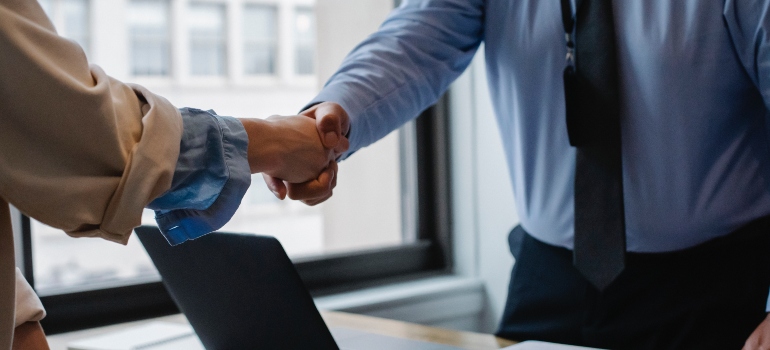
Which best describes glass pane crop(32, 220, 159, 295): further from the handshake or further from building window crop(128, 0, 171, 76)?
the handshake

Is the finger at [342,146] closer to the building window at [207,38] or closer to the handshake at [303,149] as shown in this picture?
the handshake at [303,149]

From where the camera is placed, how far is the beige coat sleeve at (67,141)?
597mm

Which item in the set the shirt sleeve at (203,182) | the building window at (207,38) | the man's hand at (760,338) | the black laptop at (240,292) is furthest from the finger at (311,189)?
the building window at (207,38)

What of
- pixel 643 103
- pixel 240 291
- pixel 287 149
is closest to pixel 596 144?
pixel 643 103

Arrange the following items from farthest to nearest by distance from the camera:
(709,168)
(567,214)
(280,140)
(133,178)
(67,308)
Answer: (67,308) < (567,214) < (709,168) < (280,140) < (133,178)

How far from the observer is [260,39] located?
7.58 feet

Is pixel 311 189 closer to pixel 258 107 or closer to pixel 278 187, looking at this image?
pixel 278 187

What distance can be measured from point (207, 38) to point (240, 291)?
1438 millimetres

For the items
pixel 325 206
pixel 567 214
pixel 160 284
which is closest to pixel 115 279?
pixel 160 284

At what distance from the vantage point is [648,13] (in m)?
1.13

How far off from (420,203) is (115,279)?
1.06m

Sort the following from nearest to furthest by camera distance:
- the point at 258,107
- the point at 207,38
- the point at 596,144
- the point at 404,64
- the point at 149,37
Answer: the point at 596,144, the point at 404,64, the point at 149,37, the point at 207,38, the point at 258,107

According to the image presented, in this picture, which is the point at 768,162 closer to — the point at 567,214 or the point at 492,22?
the point at 567,214

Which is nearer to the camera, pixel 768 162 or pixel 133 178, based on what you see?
pixel 133 178
